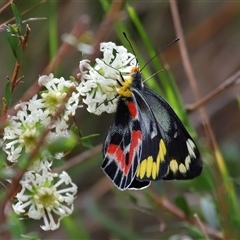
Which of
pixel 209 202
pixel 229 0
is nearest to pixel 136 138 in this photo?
pixel 209 202

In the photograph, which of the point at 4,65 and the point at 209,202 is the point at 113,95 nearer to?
the point at 209,202

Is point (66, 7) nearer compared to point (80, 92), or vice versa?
point (80, 92)

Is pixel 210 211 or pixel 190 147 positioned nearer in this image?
pixel 190 147

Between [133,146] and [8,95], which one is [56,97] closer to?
[8,95]

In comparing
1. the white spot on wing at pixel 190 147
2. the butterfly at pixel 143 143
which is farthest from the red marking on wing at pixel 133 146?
the white spot on wing at pixel 190 147

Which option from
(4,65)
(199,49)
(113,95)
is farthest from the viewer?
(199,49)

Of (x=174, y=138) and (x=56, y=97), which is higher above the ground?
(x=56, y=97)

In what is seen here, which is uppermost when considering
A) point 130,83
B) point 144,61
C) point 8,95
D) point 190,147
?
point 8,95

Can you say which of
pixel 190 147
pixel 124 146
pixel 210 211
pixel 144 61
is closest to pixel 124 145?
pixel 124 146
